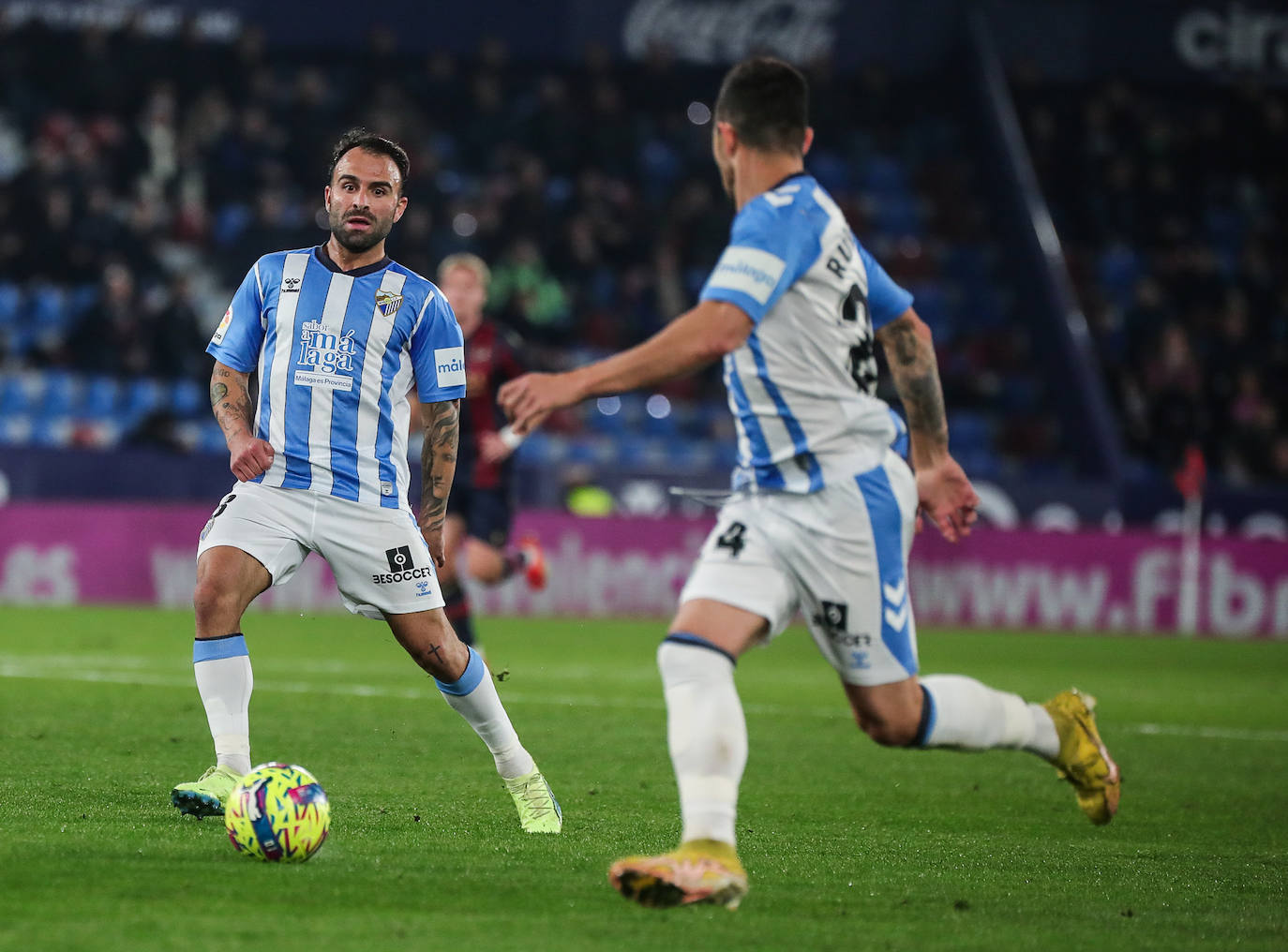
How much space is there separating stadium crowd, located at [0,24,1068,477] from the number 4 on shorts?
14.7m

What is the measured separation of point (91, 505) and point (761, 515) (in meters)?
13.8

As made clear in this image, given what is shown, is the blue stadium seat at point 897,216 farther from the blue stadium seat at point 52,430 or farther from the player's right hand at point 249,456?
the player's right hand at point 249,456

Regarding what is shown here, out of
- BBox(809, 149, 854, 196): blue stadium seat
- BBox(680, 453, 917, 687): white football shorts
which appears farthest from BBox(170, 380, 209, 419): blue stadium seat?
BBox(680, 453, 917, 687): white football shorts

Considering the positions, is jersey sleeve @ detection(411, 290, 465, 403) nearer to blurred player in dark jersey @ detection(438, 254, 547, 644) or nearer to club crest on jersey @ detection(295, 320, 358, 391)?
club crest on jersey @ detection(295, 320, 358, 391)

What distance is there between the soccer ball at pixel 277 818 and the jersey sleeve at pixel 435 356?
4.94 feet

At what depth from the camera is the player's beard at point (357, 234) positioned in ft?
20.4

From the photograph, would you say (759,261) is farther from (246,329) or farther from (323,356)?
(246,329)

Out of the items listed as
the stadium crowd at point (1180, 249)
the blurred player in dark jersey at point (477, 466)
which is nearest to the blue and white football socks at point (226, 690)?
the blurred player in dark jersey at point (477, 466)

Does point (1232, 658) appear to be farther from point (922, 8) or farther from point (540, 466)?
point (922, 8)

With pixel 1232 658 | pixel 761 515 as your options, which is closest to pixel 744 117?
pixel 761 515

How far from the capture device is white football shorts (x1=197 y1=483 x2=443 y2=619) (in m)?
6.08

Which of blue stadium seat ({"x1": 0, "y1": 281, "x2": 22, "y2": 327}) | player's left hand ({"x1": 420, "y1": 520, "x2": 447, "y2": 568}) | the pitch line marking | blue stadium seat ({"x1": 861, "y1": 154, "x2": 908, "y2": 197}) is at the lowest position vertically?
the pitch line marking

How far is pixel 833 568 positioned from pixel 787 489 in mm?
256

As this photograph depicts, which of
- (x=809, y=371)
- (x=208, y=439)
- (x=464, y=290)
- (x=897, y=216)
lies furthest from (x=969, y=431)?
(x=809, y=371)
